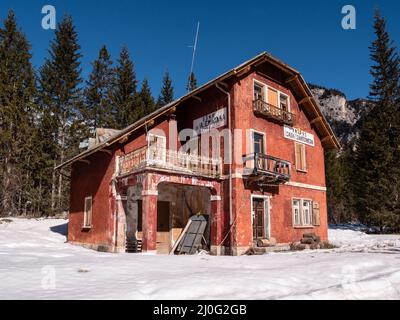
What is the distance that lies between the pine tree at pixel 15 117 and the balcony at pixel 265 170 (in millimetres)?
21563

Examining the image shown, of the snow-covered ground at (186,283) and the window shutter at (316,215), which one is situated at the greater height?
the window shutter at (316,215)

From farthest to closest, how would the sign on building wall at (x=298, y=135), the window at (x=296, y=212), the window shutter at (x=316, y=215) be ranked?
the window shutter at (x=316, y=215)
the sign on building wall at (x=298, y=135)
the window at (x=296, y=212)

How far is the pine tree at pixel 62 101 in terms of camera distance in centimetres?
3111

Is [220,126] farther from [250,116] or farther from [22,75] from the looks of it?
[22,75]

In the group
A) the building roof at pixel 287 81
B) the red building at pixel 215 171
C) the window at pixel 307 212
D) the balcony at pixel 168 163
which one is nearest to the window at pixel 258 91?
the red building at pixel 215 171

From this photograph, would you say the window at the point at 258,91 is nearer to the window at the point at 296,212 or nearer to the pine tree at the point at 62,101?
the window at the point at 296,212

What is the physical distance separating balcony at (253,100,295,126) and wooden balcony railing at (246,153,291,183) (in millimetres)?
2340

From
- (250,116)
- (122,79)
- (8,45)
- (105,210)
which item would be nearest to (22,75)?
(8,45)

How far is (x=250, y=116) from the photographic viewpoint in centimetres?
1694

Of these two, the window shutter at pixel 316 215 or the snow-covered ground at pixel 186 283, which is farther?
the window shutter at pixel 316 215

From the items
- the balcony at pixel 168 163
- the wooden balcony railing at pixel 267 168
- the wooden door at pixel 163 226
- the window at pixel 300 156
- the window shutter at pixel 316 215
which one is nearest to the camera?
the balcony at pixel 168 163

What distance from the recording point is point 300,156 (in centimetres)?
1997

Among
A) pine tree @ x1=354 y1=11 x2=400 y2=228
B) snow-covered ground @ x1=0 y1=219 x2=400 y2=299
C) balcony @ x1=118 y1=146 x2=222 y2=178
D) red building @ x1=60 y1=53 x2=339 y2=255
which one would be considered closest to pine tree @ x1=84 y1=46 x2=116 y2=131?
red building @ x1=60 y1=53 x2=339 y2=255

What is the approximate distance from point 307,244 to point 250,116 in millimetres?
7333
